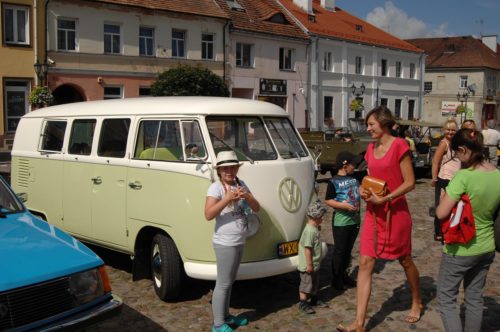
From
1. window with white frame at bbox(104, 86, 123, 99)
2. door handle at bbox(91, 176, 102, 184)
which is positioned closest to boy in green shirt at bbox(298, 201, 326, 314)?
door handle at bbox(91, 176, 102, 184)

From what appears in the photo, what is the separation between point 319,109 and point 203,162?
1346 inches

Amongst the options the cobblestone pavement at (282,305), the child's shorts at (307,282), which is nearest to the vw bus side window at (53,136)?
the cobblestone pavement at (282,305)

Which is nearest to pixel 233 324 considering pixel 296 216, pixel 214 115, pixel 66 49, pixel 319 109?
pixel 296 216

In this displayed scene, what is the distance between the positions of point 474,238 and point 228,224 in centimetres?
199

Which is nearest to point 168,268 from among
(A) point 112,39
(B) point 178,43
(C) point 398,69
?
(A) point 112,39

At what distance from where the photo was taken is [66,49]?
26422 millimetres

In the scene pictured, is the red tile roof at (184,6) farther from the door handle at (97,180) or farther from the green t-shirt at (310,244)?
the green t-shirt at (310,244)

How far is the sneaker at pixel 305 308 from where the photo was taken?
5637 mm

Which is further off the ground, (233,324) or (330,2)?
(330,2)

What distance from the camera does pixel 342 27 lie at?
43094 millimetres

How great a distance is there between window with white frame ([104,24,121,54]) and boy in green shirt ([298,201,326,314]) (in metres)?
24.4

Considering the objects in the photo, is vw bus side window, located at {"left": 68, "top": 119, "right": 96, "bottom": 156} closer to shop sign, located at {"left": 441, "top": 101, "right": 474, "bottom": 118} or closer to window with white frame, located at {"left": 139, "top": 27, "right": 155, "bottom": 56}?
window with white frame, located at {"left": 139, "top": 27, "right": 155, "bottom": 56}

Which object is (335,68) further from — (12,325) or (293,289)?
(12,325)

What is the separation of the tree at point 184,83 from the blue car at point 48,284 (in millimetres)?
22669
